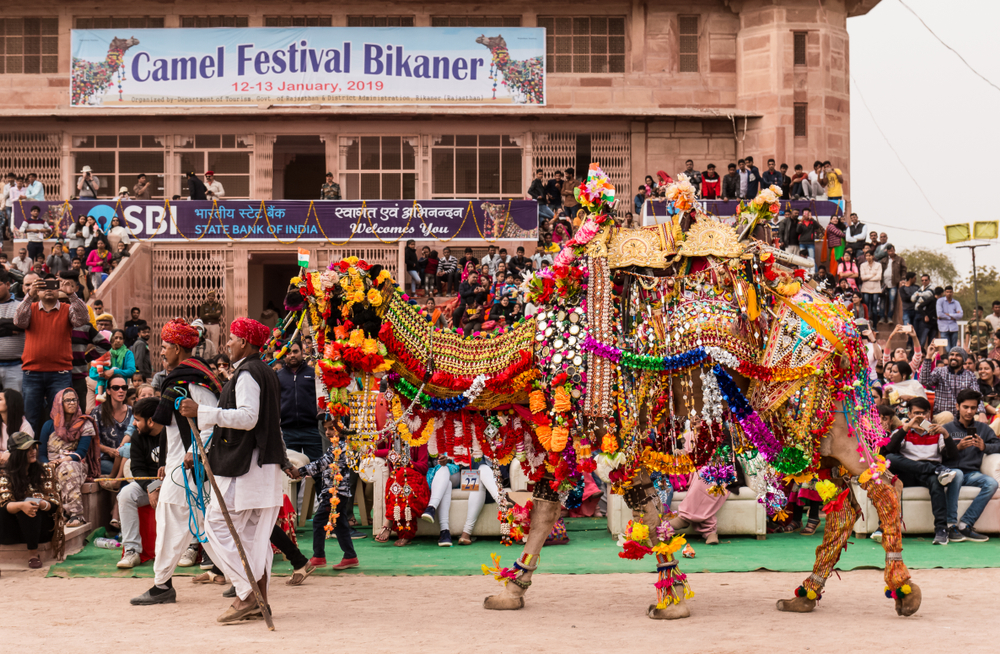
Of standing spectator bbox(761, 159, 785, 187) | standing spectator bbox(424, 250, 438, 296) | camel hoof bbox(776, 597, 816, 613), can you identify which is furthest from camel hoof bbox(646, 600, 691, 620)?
standing spectator bbox(761, 159, 785, 187)

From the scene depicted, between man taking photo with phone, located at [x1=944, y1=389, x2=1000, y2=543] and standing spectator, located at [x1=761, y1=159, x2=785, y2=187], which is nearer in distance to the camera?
man taking photo with phone, located at [x1=944, y1=389, x2=1000, y2=543]

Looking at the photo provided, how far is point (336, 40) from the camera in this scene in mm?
26047

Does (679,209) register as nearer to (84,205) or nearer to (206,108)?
(84,205)

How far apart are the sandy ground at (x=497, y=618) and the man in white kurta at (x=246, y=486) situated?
30 cm

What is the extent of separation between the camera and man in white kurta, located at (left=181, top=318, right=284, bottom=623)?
6793 millimetres

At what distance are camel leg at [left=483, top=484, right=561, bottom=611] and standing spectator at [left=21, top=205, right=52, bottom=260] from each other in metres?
17.1

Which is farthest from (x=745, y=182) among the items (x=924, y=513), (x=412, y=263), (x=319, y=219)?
(x=924, y=513)

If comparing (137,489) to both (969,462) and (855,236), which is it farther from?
(855,236)

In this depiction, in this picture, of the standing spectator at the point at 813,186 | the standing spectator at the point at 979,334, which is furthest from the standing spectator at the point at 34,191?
the standing spectator at the point at 979,334

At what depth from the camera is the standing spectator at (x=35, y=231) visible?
21391 millimetres

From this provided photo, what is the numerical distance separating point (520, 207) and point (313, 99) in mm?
6893

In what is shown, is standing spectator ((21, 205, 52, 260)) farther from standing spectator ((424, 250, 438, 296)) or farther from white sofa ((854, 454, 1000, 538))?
white sofa ((854, 454, 1000, 538))

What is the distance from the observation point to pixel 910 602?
271 inches

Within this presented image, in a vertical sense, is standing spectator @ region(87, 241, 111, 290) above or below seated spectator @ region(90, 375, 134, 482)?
above
